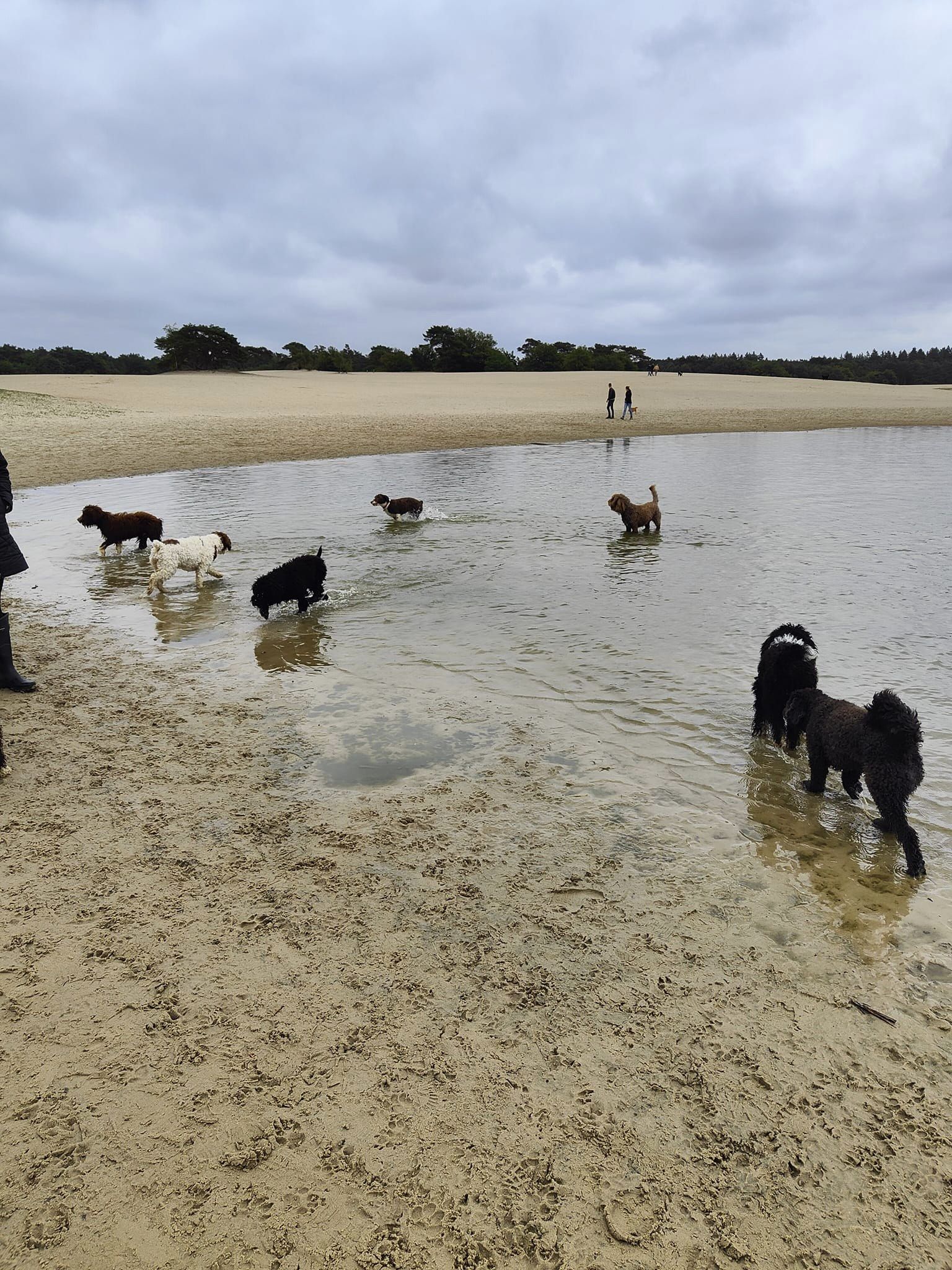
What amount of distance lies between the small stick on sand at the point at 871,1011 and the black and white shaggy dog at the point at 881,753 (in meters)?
1.16

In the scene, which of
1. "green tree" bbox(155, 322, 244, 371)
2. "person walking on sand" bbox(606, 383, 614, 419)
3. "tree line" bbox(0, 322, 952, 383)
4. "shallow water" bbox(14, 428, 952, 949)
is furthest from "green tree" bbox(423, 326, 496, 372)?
"shallow water" bbox(14, 428, 952, 949)

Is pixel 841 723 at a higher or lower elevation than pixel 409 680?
higher

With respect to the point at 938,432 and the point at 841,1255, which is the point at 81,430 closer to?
the point at 841,1255

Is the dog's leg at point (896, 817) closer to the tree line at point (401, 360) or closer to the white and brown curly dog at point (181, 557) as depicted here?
the white and brown curly dog at point (181, 557)

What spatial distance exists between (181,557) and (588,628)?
17.8 ft

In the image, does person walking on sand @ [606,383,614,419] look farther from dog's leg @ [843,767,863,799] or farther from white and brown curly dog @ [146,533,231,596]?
dog's leg @ [843,767,863,799]

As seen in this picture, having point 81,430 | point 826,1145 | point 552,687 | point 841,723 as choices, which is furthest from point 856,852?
point 81,430

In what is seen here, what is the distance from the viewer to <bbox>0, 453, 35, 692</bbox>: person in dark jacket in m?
5.84

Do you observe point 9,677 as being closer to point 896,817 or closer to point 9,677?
point 9,677

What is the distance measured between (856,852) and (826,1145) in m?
1.96

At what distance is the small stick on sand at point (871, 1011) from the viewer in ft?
9.46

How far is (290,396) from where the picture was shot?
46438mm

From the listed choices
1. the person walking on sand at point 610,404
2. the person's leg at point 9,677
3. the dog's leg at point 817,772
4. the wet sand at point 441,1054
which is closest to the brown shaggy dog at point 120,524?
the person's leg at point 9,677

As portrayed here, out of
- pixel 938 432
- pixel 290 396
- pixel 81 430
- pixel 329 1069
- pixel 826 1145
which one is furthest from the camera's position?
pixel 290 396
